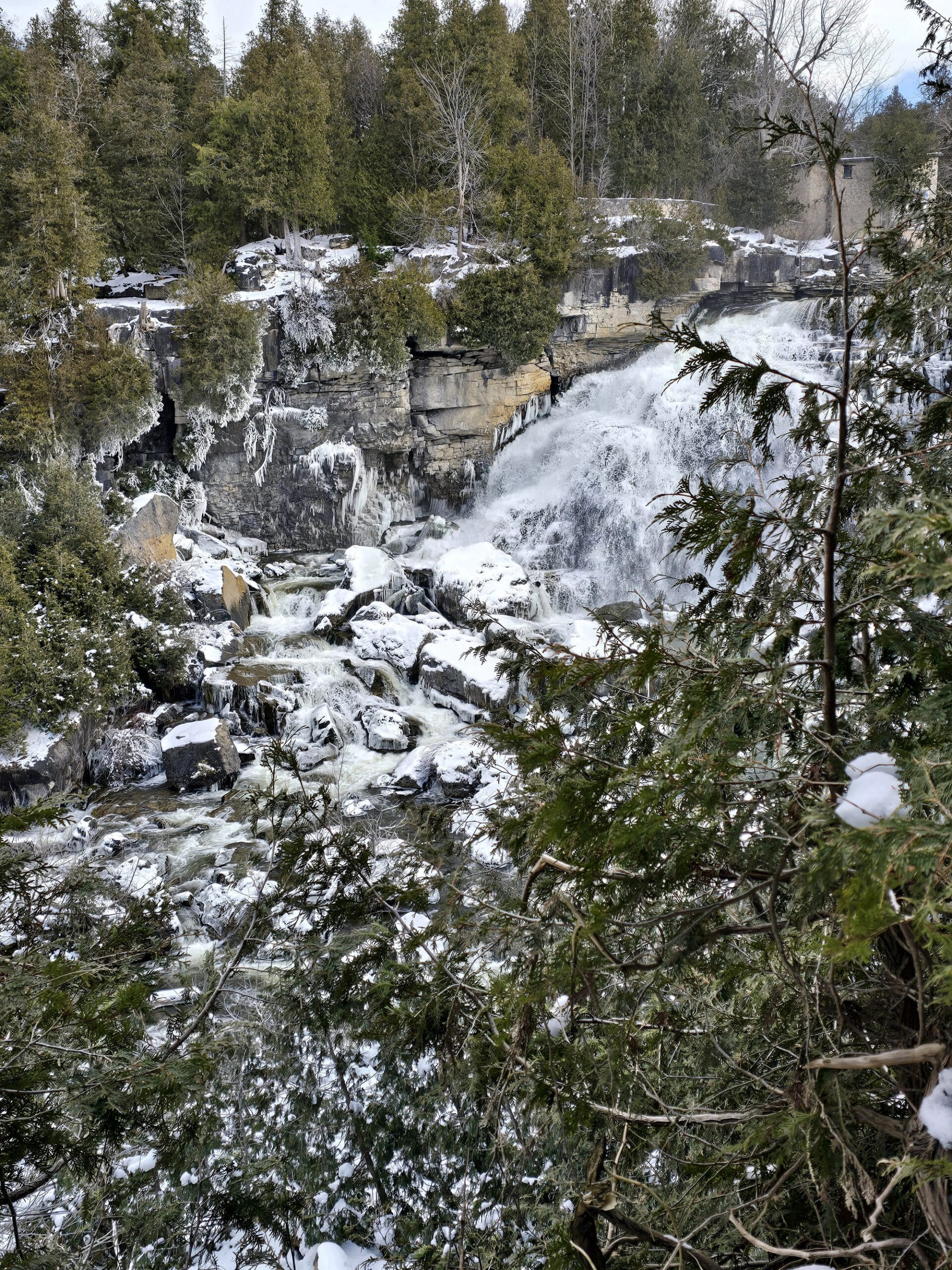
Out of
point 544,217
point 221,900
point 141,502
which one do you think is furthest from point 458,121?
point 221,900

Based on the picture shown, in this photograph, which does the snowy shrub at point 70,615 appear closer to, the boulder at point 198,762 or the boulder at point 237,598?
the boulder at point 237,598

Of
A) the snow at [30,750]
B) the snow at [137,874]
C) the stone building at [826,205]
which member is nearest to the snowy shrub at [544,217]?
the stone building at [826,205]

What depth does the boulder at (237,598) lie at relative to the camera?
480 inches

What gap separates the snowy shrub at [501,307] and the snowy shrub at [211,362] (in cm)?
378

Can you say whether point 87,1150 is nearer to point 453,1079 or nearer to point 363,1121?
point 453,1079

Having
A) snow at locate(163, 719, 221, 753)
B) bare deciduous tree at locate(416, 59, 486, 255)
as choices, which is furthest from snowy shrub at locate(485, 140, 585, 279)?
snow at locate(163, 719, 221, 753)

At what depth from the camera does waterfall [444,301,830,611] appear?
44.1 feet

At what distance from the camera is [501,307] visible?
15477 mm

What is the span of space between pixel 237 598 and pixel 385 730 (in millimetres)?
3745

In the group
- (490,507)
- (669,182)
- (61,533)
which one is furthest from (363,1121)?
(669,182)

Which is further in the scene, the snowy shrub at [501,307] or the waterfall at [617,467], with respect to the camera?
the snowy shrub at [501,307]

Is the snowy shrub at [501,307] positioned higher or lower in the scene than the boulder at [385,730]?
higher

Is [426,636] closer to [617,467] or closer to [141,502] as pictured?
[617,467]

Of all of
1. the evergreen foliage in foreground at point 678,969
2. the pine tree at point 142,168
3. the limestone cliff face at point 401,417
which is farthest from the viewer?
the pine tree at point 142,168
